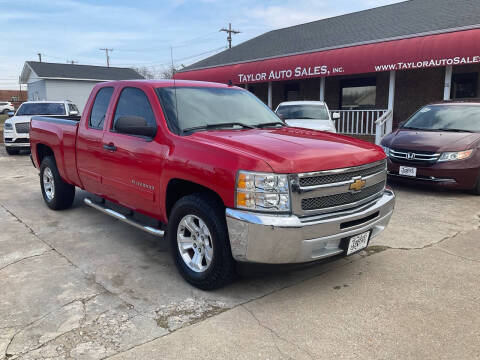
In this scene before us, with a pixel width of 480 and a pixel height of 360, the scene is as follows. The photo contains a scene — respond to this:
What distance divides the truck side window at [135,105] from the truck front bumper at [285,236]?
5.00 feet

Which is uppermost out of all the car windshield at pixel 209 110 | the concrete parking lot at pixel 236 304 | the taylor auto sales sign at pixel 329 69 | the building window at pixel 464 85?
the taylor auto sales sign at pixel 329 69

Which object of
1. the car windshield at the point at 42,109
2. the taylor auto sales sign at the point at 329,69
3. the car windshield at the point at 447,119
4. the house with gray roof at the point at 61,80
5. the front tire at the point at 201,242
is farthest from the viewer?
the house with gray roof at the point at 61,80

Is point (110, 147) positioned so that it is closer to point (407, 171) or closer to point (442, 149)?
point (407, 171)

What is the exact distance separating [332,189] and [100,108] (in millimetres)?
3181

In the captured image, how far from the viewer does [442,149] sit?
22.9 feet

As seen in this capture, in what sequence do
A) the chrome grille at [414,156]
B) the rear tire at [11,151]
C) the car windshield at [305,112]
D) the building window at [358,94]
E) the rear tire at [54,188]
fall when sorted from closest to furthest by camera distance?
the rear tire at [54,188], the chrome grille at [414,156], the car windshield at [305,112], the rear tire at [11,151], the building window at [358,94]

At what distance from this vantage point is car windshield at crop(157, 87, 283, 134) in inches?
158

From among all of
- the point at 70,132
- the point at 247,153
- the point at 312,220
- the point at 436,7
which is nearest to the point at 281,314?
the point at 312,220

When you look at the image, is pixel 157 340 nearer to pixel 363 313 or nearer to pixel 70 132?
pixel 363 313

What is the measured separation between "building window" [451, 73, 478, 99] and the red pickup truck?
12961mm

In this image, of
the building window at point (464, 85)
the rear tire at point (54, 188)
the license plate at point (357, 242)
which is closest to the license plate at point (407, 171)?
the license plate at point (357, 242)

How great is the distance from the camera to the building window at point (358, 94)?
1786 centimetres

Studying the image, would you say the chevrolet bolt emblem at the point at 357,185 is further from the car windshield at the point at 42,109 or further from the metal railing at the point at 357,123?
the metal railing at the point at 357,123

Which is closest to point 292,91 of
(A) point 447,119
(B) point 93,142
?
(A) point 447,119
